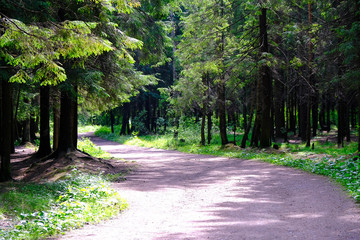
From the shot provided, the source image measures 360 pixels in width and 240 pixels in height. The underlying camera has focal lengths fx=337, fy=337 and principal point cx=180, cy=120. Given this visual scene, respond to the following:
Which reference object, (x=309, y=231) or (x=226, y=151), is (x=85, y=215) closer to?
(x=309, y=231)

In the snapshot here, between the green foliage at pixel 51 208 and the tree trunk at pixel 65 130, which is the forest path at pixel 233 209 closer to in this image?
the green foliage at pixel 51 208

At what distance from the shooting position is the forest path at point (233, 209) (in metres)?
5.25

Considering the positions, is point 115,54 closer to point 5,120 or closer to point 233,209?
point 5,120

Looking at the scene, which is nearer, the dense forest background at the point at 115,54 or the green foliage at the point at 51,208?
the green foliage at the point at 51,208

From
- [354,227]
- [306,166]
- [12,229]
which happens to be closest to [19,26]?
[12,229]

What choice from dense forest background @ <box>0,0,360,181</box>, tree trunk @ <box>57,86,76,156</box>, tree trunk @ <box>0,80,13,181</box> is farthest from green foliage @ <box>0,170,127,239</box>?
tree trunk @ <box>57,86,76,156</box>

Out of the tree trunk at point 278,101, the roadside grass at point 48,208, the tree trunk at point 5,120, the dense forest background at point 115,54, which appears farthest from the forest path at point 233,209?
the tree trunk at point 278,101

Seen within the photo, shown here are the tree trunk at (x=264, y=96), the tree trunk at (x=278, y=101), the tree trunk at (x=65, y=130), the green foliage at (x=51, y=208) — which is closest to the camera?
the green foliage at (x=51, y=208)

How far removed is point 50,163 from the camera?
12969mm

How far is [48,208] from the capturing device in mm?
6996

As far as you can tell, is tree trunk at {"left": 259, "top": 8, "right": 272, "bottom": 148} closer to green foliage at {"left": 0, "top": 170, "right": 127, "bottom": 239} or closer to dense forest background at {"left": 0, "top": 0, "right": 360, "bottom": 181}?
dense forest background at {"left": 0, "top": 0, "right": 360, "bottom": 181}

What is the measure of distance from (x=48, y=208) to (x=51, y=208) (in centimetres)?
10

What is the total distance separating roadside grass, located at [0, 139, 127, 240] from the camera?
545 cm

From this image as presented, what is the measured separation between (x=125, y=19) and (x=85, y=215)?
32.3ft
